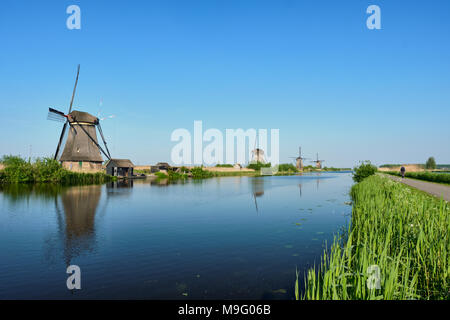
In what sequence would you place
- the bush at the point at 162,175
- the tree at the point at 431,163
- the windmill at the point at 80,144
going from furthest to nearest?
the tree at the point at 431,163, the bush at the point at 162,175, the windmill at the point at 80,144

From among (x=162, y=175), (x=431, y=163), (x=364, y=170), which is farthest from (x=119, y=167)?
(x=431, y=163)

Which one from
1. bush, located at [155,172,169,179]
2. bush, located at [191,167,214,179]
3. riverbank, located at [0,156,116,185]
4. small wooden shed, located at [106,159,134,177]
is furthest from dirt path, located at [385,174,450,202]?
bush, located at [155,172,169,179]

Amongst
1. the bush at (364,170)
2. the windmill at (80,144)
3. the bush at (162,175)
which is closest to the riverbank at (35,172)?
the windmill at (80,144)

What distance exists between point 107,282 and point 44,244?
17.5 feet

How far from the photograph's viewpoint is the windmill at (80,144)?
46844mm

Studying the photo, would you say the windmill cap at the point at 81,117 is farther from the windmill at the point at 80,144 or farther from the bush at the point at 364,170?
the bush at the point at 364,170

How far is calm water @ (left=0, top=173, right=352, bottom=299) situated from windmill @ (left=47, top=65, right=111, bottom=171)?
103 feet

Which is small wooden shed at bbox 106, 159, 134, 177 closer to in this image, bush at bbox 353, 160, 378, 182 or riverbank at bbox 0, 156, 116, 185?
riverbank at bbox 0, 156, 116, 185

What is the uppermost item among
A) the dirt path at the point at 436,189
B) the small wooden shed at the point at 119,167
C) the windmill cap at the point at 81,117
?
the windmill cap at the point at 81,117

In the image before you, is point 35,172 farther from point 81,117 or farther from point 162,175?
point 162,175

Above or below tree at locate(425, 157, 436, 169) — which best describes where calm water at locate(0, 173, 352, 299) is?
below

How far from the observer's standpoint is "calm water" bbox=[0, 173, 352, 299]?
21.8ft

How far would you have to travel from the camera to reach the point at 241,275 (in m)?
7.47
